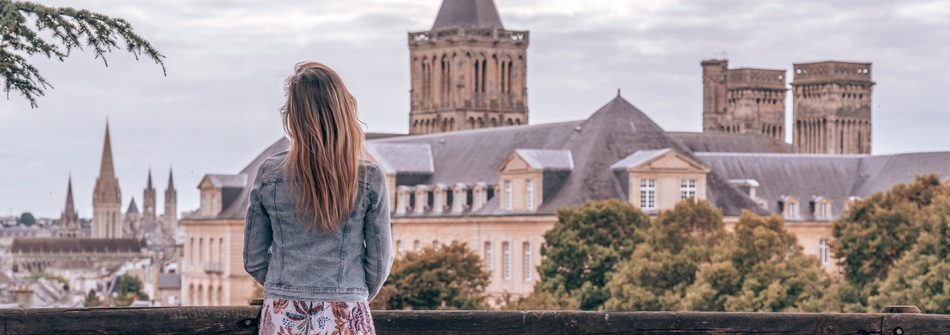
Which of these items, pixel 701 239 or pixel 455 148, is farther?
pixel 455 148

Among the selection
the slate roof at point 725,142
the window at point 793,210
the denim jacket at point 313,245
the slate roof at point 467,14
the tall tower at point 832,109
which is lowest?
the denim jacket at point 313,245

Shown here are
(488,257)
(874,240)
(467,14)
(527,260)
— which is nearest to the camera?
(874,240)

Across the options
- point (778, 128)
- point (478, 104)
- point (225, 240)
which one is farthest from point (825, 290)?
point (778, 128)

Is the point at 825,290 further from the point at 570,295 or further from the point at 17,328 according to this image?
the point at 17,328

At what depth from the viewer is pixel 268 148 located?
416ft

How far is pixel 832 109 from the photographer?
16938cm

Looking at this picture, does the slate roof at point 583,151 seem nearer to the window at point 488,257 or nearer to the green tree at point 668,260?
the window at point 488,257

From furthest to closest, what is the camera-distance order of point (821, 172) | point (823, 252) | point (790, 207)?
point (821, 172)
point (790, 207)
point (823, 252)

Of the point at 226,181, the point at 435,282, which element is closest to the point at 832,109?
the point at 226,181

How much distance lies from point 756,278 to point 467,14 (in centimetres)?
8877

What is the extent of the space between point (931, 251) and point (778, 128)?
115964 mm

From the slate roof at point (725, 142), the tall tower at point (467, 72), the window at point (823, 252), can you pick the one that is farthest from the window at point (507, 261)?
the tall tower at point (467, 72)

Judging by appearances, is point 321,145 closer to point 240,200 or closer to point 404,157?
point 404,157

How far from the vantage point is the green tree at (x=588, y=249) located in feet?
252
